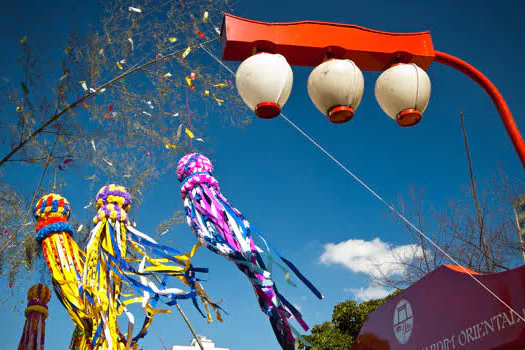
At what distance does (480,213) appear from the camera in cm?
857

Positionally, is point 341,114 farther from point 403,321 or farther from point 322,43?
point 403,321

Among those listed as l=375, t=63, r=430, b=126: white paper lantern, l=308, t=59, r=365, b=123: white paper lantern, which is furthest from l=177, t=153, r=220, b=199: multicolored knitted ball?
l=375, t=63, r=430, b=126: white paper lantern

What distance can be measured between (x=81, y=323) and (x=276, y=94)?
1.70 metres

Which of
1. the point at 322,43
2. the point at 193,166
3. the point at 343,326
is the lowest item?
the point at 193,166

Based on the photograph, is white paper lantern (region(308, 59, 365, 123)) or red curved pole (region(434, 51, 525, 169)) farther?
red curved pole (region(434, 51, 525, 169))

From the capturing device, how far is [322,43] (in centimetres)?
272

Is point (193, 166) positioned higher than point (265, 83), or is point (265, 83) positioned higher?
point (193, 166)

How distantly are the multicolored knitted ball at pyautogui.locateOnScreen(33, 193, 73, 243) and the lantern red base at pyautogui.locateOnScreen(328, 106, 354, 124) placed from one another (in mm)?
1897

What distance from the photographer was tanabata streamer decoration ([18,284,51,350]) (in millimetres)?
3256

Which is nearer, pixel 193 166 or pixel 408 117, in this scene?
pixel 408 117

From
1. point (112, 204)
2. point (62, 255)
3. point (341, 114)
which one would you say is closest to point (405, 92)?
point (341, 114)

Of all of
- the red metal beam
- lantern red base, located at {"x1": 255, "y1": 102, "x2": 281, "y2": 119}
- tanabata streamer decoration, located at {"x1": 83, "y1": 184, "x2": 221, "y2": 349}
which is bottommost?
tanabata streamer decoration, located at {"x1": 83, "y1": 184, "x2": 221, "y2": 349}

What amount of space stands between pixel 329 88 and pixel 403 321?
3832 mm

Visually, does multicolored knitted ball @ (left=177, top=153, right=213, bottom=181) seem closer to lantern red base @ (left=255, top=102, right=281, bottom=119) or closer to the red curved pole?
lantern red base @ (left=255, top=102, right=281, bottom=119)
